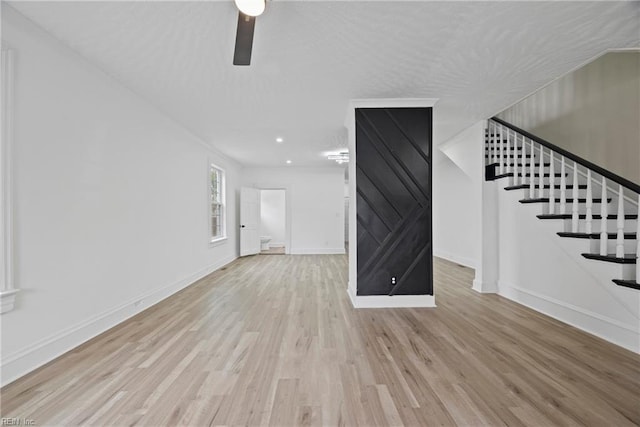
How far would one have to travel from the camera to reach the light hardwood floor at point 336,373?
161cm

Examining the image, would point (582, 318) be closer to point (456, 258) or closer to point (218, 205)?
point (456, 258)

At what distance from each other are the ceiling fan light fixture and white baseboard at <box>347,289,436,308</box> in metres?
2.96

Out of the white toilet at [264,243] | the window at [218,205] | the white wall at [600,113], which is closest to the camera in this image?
the white wall at [600,113]

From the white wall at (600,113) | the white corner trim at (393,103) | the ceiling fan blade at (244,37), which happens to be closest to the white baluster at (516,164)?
the white wall at (600,113)

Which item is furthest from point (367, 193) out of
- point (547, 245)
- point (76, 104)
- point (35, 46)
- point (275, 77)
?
point (35, 46)

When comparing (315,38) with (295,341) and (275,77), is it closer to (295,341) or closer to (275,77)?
(275,77)

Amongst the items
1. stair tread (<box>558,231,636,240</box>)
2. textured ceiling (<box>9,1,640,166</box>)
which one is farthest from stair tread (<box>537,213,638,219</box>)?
textured ceiling (<box>9,1,640,166</box>)

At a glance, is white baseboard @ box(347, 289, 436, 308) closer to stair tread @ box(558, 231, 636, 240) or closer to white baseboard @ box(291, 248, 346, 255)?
stair tread @ box(558, 231, 636, 240)

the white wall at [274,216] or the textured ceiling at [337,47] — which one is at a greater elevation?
the textured ceiling at [337,47]

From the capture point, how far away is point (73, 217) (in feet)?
7.82

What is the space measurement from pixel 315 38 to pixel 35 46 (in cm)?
205

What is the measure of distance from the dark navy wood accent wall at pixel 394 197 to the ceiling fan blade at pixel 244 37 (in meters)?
1.91

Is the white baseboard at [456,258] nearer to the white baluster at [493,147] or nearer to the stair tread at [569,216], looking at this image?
the white baluster at [493,147]

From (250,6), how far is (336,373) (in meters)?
2.39
